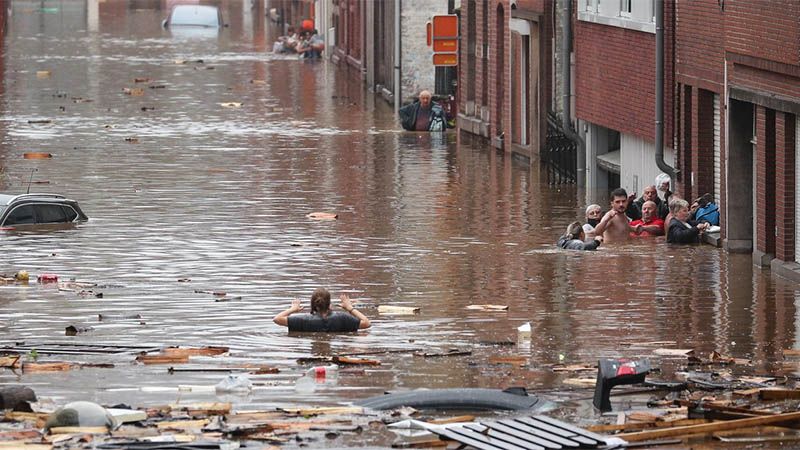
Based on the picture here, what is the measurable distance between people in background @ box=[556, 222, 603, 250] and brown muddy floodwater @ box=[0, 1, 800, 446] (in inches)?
10.3

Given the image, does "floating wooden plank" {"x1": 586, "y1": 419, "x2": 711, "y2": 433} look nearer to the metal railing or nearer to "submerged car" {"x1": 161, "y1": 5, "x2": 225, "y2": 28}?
the metal railing

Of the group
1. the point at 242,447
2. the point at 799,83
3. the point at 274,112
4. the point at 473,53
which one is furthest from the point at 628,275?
the point at 274,112

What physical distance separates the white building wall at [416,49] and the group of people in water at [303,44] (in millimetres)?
25012

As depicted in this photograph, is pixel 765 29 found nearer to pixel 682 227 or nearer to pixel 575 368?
pixel 682 227

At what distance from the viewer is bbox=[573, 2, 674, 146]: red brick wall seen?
35219 millimetres

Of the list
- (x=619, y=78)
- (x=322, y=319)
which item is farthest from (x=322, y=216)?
(x=322, y=319)

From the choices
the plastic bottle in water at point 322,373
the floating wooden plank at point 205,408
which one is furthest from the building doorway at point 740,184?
the floating wooden plank at point 205,408

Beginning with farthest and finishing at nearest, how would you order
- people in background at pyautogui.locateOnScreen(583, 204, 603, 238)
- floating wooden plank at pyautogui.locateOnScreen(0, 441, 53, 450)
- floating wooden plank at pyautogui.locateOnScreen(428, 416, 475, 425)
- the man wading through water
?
the man wading through water < people in background at pyautogui.locateOnScreen(583, 204, 603, 238) < floating wooden plank at pyautogui.locateOnScreen(428, 416, 475, 425) < floating wooden plank at pyautogui.locateOnScreen(0, 441, 53, 450)

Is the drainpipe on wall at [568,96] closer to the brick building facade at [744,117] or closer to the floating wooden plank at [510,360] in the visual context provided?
the brick building facade at [744,117]

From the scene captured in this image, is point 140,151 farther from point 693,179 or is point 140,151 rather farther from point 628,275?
point 628,275

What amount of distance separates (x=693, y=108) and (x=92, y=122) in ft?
83.3

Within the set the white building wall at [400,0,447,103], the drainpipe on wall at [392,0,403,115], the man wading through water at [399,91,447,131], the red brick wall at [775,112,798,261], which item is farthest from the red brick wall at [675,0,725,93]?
the white building wall at [400,0,447,103]

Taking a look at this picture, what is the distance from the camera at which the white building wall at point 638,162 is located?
35.6m

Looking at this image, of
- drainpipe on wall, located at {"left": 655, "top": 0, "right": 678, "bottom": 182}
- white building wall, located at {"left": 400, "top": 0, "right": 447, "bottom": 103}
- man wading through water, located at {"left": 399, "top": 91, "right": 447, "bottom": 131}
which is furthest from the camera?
white building wall, located at {"left": 400, "top": 0, "right": 447, "bottom": 103}
